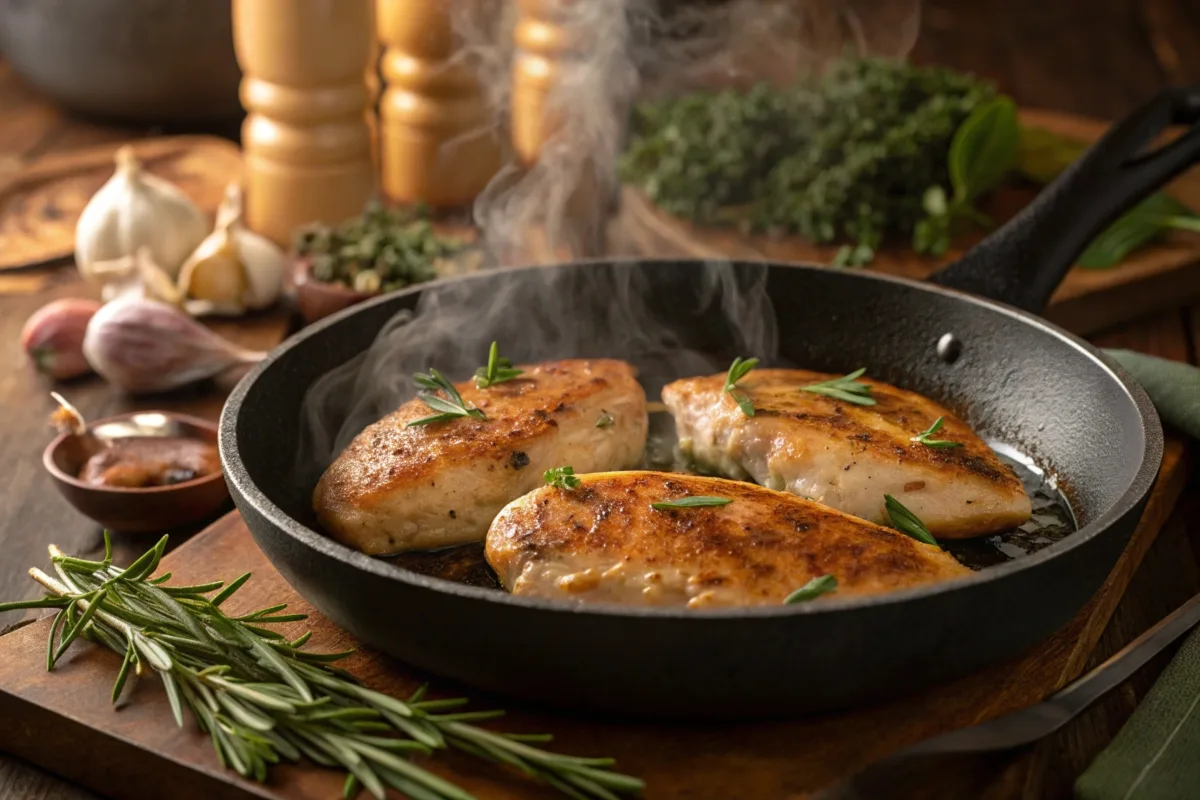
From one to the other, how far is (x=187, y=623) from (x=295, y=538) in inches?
9.5

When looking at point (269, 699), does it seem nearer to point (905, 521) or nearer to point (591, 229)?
point (905, 521)

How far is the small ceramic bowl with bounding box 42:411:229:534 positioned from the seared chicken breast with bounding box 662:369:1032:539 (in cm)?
91

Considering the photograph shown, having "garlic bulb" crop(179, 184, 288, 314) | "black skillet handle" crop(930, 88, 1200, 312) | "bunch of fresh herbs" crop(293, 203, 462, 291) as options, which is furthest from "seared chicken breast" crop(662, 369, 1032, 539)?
"garlic bulb" crop(179, 184, 288, 314)

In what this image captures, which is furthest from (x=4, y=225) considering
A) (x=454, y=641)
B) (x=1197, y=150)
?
(x=1197, y=150)

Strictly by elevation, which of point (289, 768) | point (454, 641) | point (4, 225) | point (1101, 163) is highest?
point (1101, 163)

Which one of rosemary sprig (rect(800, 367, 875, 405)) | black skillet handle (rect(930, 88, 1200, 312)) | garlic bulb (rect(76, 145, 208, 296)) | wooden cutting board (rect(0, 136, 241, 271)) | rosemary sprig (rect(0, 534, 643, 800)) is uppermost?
black skillet handle (rect(930, 88, 1200, 312))

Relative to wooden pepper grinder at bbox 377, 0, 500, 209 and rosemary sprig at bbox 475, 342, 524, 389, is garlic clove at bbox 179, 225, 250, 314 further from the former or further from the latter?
rosemary sprig at bbox 475, 342, 524, 389

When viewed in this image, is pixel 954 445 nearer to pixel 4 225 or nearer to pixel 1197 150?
pixel 1197 150

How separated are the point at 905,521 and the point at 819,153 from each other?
1.77m

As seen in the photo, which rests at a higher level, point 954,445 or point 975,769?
point 954,445

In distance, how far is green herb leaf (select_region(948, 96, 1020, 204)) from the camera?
3.48 meters

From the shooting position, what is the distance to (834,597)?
1688mm

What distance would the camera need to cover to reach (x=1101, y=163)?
2689 mm

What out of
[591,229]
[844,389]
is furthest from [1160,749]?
[591,229]
